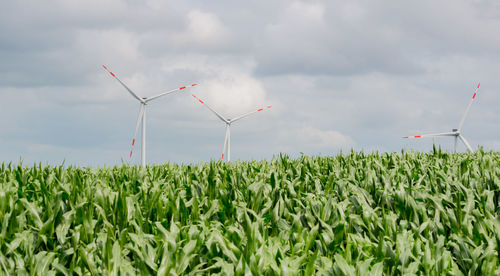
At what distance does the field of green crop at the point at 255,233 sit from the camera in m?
4.16

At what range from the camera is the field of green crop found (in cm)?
416

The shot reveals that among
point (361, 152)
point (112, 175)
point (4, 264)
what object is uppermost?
point (361, 152)

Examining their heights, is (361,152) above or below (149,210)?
above

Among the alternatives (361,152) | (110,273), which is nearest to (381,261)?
(110,273)

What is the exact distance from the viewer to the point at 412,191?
738 centimetres

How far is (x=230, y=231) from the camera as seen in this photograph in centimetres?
490

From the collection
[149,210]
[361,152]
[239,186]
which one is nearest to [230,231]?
[149,210]

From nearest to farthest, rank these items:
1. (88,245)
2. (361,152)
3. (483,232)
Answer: (88,245)
(483,232)
(361,152)

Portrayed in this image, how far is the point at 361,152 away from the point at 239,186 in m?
6.43

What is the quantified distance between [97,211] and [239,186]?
115 inches

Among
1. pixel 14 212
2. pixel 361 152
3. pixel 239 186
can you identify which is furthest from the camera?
pixel 361 152

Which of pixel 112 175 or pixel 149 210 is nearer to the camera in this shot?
pixel 149 210

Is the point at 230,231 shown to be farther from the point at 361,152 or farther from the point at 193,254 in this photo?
the point at 361,152

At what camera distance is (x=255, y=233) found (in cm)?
448
